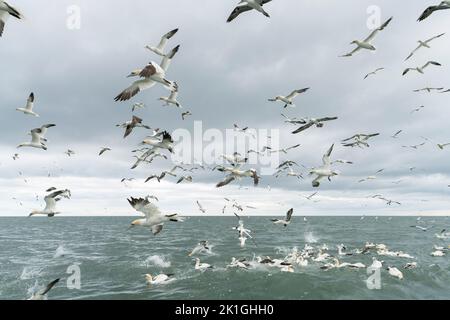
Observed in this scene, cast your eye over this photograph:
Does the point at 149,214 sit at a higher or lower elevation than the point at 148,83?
lower

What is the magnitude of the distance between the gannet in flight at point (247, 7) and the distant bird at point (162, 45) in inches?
176

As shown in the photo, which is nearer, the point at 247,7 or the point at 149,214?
the point at 247,7

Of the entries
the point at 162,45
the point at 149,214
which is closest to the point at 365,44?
the point at 162,45

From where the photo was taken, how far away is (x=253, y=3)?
13.0 m

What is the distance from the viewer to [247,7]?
13641 millimetres

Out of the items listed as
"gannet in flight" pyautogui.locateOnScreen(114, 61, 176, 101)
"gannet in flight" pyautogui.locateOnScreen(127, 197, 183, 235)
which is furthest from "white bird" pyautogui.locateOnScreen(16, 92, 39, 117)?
"gannet in flight" pyautogui.locateOnScreen(127, 197, 183, 235)

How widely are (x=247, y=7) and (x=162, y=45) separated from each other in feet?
19.4

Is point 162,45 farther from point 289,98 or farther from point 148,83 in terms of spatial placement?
point 289,98

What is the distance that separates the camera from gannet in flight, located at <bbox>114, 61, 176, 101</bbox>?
14351 mm

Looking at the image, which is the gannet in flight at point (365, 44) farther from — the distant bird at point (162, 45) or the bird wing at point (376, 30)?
the distant bird at point (162, 45)

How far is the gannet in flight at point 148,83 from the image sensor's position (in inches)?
565
